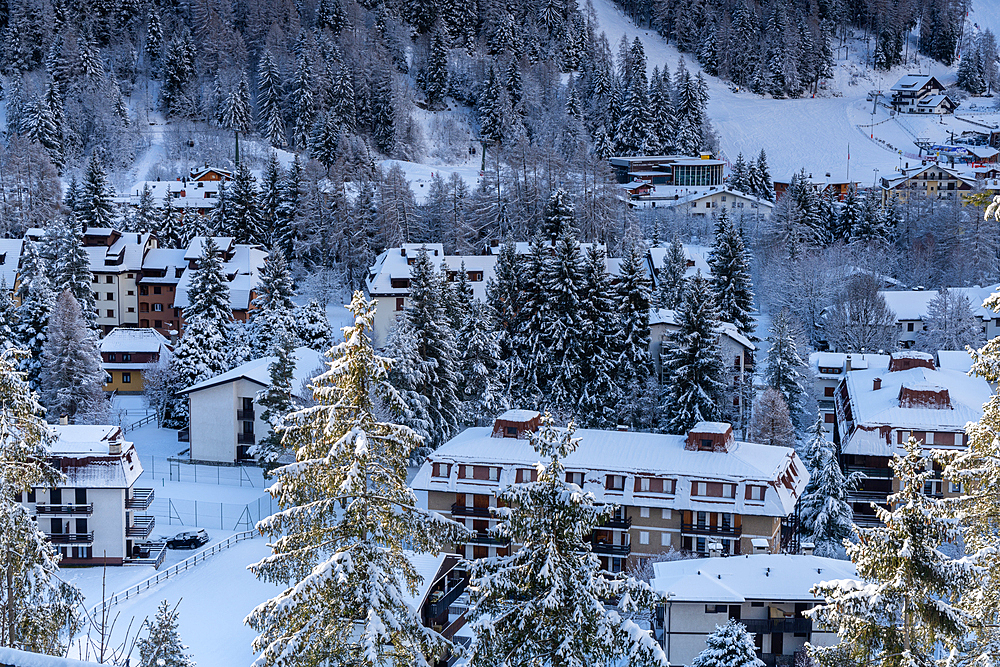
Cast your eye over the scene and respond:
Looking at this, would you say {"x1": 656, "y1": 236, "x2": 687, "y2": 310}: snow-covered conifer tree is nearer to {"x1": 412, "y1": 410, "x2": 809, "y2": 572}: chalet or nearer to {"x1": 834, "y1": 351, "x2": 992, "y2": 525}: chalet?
{"x1": 834, "y1": 351, "x2": 992, "y2": 525}: chalet

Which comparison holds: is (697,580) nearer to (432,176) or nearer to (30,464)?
(30,464)

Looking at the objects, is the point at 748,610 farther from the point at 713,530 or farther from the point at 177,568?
the point at 177,568

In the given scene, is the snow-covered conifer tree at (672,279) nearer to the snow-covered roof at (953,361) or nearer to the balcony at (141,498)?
the snow-covered roof at (953,361)

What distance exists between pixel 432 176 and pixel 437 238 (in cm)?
1728

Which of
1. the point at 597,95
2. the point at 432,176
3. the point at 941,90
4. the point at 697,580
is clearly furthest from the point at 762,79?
the point at 697,580

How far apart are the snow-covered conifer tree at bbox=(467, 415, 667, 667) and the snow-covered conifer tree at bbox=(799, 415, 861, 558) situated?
34175 millimetres

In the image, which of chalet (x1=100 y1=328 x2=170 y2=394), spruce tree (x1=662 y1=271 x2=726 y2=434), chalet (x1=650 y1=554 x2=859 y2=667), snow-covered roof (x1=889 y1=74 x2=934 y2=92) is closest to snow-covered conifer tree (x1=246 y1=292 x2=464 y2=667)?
chalet (x1=650 y1=554 x2=859 y2=667)

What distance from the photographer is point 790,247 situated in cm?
8719

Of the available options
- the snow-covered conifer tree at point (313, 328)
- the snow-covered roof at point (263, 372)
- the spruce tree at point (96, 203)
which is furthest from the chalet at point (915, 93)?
the snow-covered roof at point (263, 372)

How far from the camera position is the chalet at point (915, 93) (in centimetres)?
15112

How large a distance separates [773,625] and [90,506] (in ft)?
89.3

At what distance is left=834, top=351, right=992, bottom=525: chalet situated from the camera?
5462cm

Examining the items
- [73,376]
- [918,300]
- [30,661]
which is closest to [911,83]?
[918,300]

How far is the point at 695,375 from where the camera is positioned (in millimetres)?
60062
